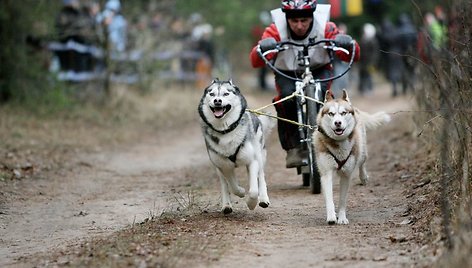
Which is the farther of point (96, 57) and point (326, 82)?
point (96, 57)

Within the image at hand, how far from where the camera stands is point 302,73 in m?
9.30

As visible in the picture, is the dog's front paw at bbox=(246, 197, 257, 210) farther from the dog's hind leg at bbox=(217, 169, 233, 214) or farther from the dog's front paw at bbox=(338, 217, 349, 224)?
the dog's front paw at bbox=(338, 217, 349, 224)

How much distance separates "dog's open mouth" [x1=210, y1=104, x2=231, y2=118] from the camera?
7539mm

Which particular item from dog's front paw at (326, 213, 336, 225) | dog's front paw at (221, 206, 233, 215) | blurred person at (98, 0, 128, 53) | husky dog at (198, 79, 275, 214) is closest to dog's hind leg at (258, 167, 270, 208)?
husky dog at (198, 79, 275, 214)

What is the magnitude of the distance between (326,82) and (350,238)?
9.16ft

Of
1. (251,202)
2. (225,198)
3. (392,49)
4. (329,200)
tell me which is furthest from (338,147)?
(392,49)

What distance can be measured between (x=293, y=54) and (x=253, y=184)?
223 cm

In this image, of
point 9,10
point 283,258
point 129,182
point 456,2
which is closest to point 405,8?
point 9,10

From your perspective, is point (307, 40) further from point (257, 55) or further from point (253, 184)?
point (253, 184)

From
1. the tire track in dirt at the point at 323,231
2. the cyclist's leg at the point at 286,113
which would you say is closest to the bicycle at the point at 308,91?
the cyclist's leg at the point at 286,113

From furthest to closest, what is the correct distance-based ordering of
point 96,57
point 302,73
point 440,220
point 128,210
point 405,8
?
point 405,8
point 96,57
point 302,73
point 128,210
point 440,220

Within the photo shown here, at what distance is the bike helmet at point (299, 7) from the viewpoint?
898 centimetres

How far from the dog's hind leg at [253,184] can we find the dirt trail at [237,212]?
0.19 m

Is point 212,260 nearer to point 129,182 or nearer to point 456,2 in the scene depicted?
point 456,2
